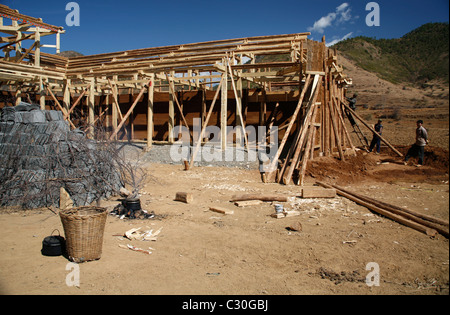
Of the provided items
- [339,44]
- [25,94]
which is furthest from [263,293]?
[339,44]

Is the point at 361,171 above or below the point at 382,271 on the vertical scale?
above

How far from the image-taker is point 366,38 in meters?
61.0

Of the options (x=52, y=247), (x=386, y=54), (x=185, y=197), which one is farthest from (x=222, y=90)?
(x=386, y=54)

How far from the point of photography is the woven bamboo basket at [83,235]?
442 cm

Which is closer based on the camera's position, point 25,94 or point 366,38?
point 25,94

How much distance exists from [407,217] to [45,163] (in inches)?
293

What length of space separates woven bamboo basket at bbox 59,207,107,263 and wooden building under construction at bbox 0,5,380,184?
5.59m

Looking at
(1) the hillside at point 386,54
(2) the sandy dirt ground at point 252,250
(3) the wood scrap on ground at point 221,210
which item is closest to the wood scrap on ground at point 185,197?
(2) the sandy dirt ground at point 252,250

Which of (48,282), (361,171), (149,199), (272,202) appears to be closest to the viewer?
(48,282)

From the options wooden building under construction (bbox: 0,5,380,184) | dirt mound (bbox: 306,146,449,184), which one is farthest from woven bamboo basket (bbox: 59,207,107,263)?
dirt mound (bbox: 306,146,449,184)

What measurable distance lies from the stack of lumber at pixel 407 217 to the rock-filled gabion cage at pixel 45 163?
5825 millimetres

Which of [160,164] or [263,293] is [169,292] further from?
[160,164]
